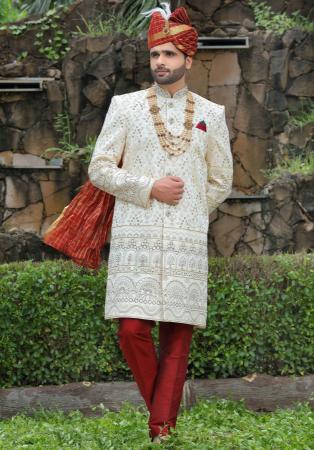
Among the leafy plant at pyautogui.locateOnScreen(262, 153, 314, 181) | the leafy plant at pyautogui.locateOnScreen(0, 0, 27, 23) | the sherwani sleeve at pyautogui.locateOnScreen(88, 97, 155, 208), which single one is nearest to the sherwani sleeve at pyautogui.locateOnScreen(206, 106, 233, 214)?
the sherwani sleeve at pyautogui.locateOnScreen(88, 97, 155, 208)

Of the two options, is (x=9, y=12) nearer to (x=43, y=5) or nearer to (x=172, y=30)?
(x=43, y=5)

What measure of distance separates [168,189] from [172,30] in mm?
817

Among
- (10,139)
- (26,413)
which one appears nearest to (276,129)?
(10,139)

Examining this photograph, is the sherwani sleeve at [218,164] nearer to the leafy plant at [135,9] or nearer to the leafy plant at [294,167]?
the leafy plant at [294,167]

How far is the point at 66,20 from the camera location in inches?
480

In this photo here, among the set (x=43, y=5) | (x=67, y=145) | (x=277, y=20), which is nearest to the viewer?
(x=67, y=145)

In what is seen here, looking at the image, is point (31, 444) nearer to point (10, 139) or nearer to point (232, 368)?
point (232, 368)

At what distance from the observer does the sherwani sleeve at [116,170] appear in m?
5.14

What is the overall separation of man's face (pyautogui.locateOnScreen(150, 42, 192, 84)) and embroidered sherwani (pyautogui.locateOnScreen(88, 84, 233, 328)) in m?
0.09

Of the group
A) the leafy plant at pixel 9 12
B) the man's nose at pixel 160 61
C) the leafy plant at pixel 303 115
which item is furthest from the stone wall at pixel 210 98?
the man's nose at pixel 160 61

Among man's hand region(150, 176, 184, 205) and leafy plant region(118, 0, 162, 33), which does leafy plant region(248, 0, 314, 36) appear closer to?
leafy plant region(118, 0, 162, 33)

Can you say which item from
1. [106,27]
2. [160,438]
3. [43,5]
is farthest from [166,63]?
[43,5]

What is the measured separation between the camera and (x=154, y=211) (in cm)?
518

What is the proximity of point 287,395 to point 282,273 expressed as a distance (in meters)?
0.83
